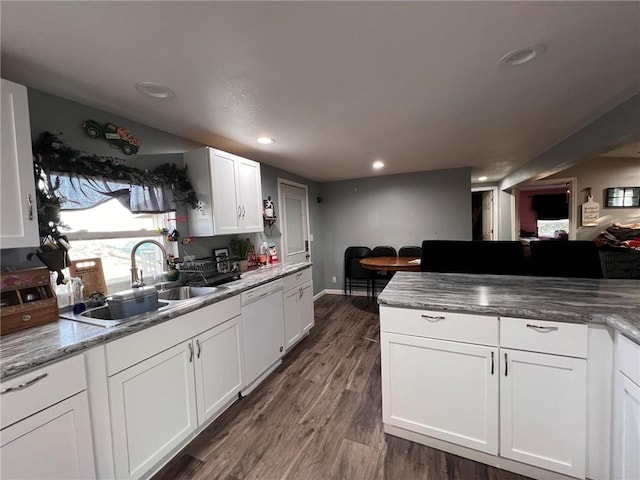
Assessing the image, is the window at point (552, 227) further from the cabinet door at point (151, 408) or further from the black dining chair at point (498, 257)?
the cabinet door at point (151, 408)

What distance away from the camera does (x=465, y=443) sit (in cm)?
146

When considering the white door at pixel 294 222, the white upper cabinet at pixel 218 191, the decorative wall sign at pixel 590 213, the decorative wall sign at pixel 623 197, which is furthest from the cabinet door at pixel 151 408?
the decorative wall sign at pixel 623 197

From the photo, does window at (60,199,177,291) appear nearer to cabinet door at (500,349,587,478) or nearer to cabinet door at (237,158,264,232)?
cabinet door at (237,158,264,232)

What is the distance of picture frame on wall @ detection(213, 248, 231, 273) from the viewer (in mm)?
2408

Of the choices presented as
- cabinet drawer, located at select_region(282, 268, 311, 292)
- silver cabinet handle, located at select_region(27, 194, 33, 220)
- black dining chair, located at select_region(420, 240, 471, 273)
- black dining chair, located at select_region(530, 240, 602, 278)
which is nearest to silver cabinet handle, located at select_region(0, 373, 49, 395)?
silver cabinet handle, located at select_region(27, 194, 33, 220)

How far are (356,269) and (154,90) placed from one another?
3.93 meters

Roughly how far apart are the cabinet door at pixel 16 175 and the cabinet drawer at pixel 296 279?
72.6 inches

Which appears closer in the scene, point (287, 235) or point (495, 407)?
point (495, 407)

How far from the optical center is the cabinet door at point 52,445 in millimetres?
924

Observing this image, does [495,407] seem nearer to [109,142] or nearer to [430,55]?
[430,55]

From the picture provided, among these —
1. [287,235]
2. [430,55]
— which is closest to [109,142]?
[430,55]

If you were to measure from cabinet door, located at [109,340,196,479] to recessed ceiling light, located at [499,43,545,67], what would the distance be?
2484 mm

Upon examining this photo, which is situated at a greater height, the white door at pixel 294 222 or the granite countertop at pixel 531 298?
the white door at pixel 294 222

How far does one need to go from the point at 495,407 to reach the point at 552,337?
49 cm
